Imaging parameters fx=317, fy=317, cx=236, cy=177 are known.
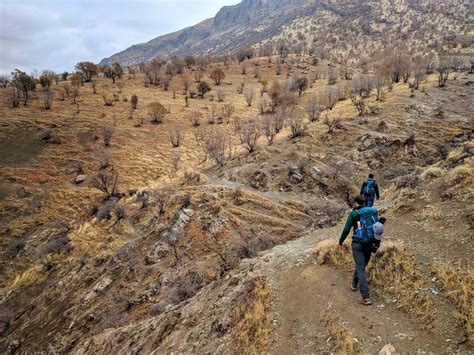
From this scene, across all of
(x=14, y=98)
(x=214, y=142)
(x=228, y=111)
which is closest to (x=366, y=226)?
(x=214, y=142)

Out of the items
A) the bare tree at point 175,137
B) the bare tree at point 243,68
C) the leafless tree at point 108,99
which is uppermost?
the bare tree at point 243,68

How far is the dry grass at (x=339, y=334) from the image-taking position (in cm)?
681

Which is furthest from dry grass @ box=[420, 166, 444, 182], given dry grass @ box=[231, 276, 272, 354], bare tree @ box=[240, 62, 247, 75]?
bare tree @ box=[240, 62, 247, 75]

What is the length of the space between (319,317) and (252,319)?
1958mm

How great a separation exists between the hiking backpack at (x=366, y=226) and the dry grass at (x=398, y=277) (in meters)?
1.62

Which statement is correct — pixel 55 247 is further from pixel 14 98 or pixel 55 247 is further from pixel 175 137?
pixel 14 98

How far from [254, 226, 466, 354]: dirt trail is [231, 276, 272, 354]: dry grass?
0.85ft

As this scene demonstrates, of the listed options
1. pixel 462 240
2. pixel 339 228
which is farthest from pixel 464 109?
pixel 462 240

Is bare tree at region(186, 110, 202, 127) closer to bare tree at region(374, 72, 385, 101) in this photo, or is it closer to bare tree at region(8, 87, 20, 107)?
bare tree at region(374, 72, 385, 101)

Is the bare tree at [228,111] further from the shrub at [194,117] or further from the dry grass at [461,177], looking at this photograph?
the dry grass at [461,177]

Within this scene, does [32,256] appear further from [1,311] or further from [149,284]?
[149,284]

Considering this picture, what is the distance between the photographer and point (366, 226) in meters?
7.55

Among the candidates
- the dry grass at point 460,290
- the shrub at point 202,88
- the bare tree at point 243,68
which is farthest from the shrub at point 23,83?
the dry grass at point 460,290

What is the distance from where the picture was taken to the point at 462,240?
341 inches
